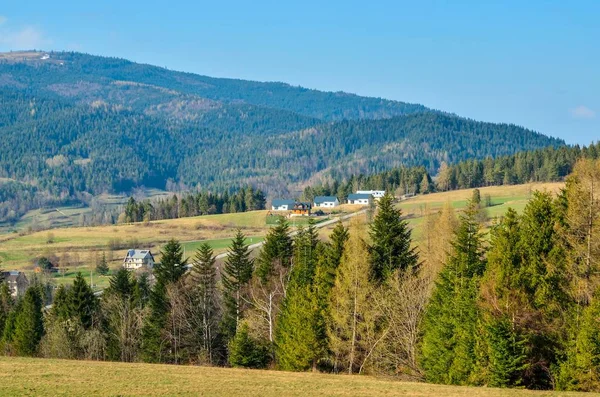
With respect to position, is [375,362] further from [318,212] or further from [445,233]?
[318,212]

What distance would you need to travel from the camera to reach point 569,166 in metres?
169

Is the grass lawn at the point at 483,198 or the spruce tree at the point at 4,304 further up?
the grass lawn at the point at 483,198

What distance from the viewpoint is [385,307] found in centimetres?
4662

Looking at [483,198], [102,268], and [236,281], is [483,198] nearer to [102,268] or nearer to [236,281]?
[102,268]

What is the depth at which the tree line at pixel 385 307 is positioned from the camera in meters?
38.0

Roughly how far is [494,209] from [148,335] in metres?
82.9

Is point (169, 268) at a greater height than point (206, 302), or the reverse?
point (169, 268)

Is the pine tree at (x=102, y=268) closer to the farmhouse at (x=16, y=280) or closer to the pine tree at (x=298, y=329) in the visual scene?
the farmhouse at (x=16, y=280)

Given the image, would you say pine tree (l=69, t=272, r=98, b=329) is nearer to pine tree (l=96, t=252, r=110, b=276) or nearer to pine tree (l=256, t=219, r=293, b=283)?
pine tree (l=256, t=219, r=293, b=283)

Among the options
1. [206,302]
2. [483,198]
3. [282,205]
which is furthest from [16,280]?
[483,198]

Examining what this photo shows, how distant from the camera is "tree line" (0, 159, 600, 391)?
38.0 m

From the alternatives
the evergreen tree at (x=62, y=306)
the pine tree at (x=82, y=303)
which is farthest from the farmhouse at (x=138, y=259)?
the pine tree at (x=82, y=303)

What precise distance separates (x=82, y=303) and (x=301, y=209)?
10775 cm

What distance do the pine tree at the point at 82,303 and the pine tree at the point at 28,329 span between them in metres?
3.99
